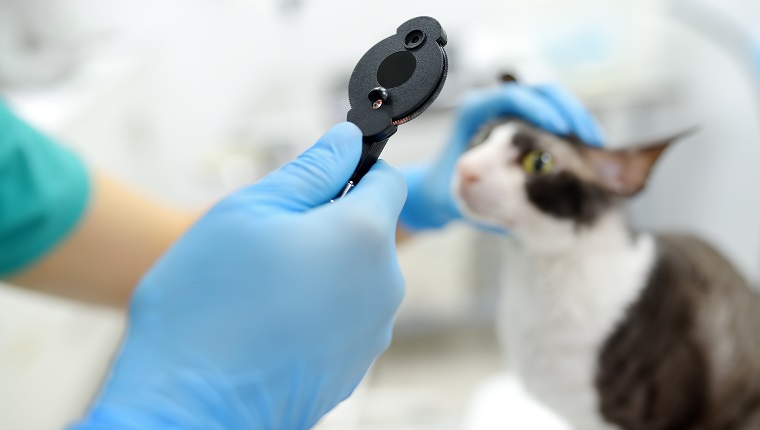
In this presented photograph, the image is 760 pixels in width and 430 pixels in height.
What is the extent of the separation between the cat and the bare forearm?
0.42 metres

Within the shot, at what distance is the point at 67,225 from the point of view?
0.74 metres

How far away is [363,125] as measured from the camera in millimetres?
397

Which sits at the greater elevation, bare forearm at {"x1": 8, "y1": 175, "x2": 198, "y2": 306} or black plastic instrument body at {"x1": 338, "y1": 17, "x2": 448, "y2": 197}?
black plastic instrument body at {"x1": 338, "y1": 17, "x2": 448, "y2": 197}

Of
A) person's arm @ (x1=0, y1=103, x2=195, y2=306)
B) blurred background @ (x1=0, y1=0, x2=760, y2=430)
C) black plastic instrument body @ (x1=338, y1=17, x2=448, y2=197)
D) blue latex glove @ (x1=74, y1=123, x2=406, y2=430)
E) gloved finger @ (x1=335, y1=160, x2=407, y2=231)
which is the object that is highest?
black plastic instrument body @ (x1=338, y1=17, x2=448, y2=197)

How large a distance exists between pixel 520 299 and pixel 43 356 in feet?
3.34

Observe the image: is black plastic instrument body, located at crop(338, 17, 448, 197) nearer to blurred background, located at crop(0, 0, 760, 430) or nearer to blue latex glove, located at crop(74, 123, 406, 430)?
blue latex glove, located at crop(74, 123, 406, 430)

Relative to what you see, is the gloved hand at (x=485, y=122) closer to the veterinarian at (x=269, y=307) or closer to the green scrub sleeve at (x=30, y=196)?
the veterinarian at (x=269, y=307)

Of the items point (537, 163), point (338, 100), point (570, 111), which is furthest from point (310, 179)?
point (338, 100)

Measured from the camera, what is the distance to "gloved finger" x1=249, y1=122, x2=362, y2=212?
0.42 metres

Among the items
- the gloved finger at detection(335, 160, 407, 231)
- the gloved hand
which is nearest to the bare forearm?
the gloved hand

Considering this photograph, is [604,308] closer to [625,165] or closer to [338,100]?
[625,165]

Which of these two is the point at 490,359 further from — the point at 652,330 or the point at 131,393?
the point at 131,393

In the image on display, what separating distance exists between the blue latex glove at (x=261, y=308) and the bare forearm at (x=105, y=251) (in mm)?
391

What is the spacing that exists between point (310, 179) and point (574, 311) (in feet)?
1.25
